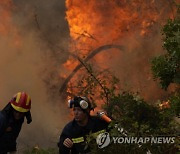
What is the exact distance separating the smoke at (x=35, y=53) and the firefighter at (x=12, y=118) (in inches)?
329

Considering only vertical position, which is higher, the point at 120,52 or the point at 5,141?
the point at 120,52

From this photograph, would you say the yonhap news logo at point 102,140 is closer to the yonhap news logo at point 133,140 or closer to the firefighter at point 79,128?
the yonhap news logo at point 133,140

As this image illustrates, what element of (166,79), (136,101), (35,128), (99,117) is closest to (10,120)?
(99,117)

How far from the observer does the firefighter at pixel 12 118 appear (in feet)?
17.2

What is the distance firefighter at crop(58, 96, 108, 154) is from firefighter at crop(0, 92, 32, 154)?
798 mm

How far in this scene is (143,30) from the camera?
13961 millimetres

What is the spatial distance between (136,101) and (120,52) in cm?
962

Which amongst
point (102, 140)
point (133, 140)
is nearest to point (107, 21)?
point (102, 140)

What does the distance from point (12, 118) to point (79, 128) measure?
111 cm

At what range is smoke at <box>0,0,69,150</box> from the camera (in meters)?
14.7

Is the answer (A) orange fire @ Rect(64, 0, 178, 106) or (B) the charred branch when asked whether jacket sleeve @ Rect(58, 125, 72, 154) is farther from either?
(B) the charred branch

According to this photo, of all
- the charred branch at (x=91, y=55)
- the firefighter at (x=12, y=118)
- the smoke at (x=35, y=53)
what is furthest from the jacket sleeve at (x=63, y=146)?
the charred branch at (x=91, y=55)

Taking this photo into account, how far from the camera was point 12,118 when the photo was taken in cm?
540

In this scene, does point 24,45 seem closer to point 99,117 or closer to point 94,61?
point 94,61
